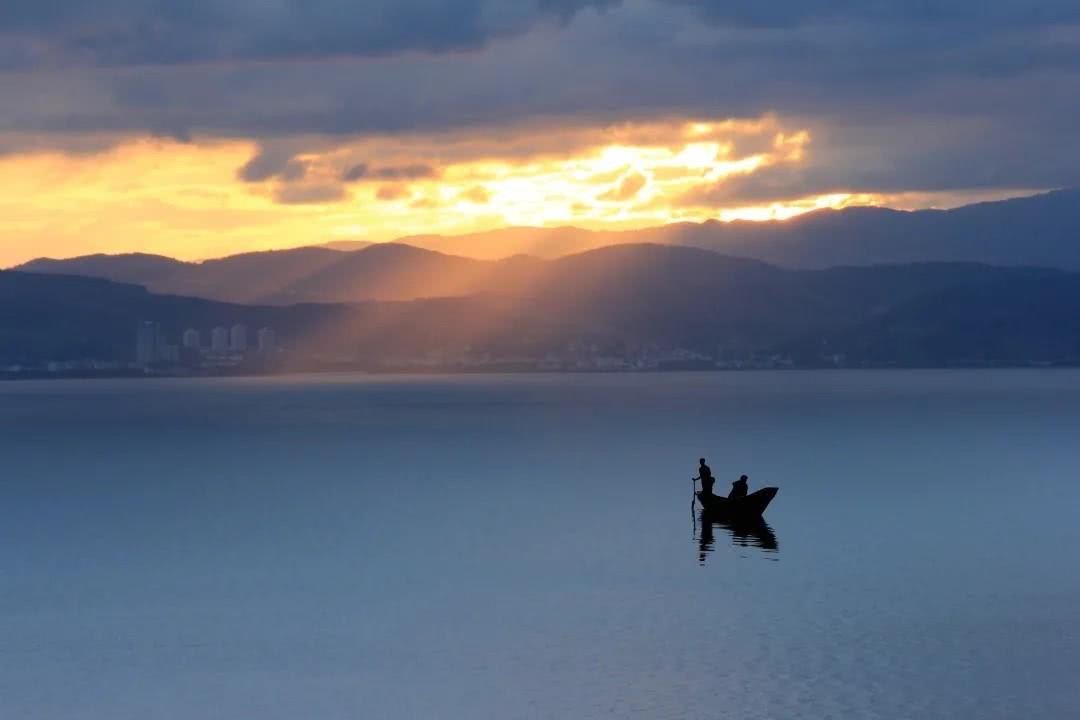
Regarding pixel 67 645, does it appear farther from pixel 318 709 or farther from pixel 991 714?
pixel 991 714

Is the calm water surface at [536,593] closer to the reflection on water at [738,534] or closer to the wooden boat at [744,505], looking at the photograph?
the reflection on water at [738,534]

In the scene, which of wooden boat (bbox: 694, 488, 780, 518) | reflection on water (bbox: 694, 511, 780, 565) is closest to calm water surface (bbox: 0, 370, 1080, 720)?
reflection on water (bbox: 694, 511, 780, 565)

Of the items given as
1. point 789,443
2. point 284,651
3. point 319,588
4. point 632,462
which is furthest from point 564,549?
point 789,443

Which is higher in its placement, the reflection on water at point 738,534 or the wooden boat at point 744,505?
the wooden boat at point 744,505

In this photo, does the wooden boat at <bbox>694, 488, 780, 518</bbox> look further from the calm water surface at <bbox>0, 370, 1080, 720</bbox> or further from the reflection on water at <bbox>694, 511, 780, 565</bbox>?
the calm water surface at <bbox>0, 370, 1080, 720</bbox>

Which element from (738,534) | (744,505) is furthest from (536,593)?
(744,505)

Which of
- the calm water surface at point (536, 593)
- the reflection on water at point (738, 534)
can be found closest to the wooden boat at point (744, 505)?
the reflection on water at point (738, 534)
